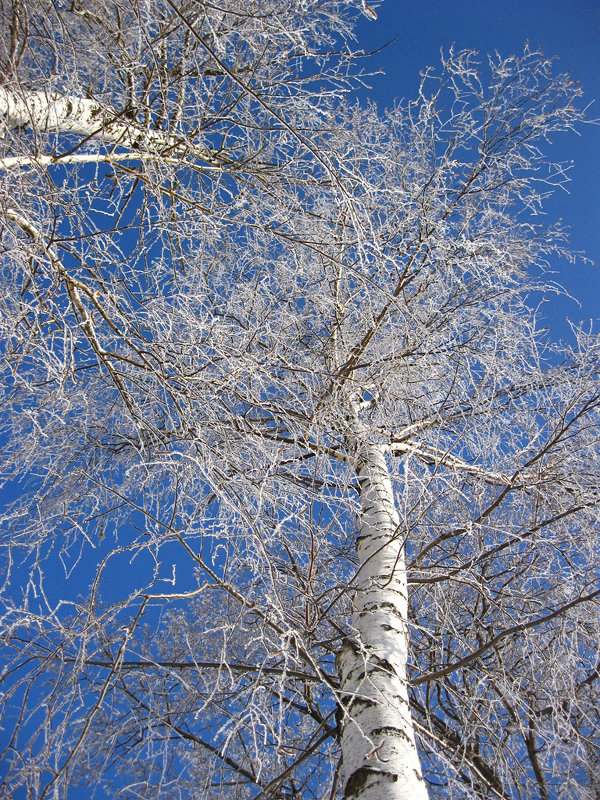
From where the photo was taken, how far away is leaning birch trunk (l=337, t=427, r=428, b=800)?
4.87ft

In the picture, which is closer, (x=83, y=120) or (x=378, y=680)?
(x=378, y=680)

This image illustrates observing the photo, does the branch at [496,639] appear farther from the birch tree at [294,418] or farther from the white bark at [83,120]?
the white bark at [83,120]

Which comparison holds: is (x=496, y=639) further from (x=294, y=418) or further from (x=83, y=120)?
(x=83, y=120)

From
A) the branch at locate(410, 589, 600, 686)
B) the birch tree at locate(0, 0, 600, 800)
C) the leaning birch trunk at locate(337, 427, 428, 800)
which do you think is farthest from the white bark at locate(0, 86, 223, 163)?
the branch at locate(410, 589, 600, 686)

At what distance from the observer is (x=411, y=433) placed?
121 inches

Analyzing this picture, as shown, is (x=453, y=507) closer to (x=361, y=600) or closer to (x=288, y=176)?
(x=361, y=600)

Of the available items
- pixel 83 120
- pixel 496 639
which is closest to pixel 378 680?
pixel 496 639

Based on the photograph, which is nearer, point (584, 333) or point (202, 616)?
point (584, 333)

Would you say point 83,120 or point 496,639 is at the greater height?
point 83,120

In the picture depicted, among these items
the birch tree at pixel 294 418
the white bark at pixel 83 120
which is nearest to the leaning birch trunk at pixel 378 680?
the birch tree at pixel 294 418

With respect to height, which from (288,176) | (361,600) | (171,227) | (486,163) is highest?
(486,163)

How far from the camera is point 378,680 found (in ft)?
5.80

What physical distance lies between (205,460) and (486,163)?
2.60 meters

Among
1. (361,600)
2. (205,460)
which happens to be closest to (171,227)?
(205,460)
